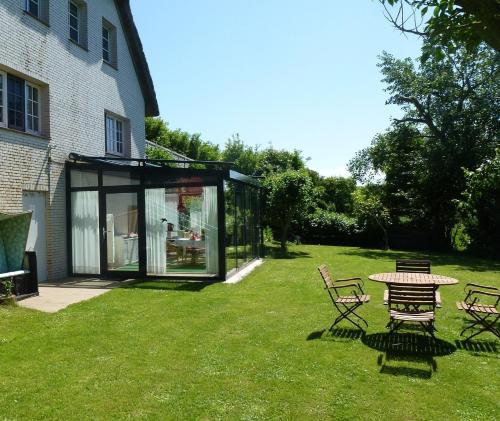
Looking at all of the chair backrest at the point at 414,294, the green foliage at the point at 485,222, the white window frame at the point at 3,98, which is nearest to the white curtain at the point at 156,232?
the white window frame at the point at 3,98

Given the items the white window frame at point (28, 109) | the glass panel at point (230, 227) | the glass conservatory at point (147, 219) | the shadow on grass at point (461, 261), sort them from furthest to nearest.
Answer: the shadow on grass at point (461, 261)
the glass panel at point (230, 227)
the glass conservatory at point (147, 219)
the white window frame at point (28, 109)

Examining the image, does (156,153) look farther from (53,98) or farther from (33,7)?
(33,7)

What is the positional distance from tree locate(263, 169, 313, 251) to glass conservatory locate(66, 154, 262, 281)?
7.29 metres

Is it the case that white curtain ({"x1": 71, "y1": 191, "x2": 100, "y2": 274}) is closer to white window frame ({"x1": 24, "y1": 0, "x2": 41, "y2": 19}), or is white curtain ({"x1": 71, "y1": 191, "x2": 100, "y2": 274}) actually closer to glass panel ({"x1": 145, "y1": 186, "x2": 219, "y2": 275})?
glass panel ({"x1": 145, "y1": 186, "x2": 219, "y2": 275})

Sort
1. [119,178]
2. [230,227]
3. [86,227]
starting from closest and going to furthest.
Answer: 1. [119,178]
2. [86,227]
3. [230,227]

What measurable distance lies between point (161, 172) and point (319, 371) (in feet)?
25.5

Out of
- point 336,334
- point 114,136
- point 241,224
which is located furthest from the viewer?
point 114,136

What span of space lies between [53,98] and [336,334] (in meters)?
9.25

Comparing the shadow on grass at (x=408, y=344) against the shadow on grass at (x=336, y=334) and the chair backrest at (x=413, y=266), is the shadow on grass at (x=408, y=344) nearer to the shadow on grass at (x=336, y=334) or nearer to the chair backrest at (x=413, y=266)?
the shadow on grass at (x=336, y=334)

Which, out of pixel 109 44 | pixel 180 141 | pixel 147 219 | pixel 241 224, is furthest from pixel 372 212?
pixel 180 141

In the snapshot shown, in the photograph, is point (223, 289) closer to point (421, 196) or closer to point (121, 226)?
point (121, 226)

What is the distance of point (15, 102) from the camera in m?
11.0

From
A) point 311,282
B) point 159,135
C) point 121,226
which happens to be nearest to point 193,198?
point 121,226

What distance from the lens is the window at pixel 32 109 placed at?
1145cm
